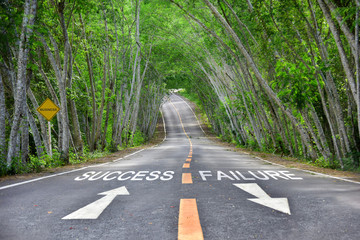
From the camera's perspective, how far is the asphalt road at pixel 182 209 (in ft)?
9.80

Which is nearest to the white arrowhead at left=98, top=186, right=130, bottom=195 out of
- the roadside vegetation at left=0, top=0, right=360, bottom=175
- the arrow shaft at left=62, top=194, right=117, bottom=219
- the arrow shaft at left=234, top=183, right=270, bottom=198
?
the arrow shaft at left=62, top=194, right=117, bottom=219

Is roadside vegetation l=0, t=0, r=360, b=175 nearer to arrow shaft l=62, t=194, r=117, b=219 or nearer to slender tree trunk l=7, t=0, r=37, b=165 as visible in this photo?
slender tree trunk l=7, t=0, r=37, b=165

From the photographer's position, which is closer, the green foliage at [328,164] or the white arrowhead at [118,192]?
the white arrowhead at [118,192]

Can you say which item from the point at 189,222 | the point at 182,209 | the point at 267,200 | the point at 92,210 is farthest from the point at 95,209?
the point at 267,200

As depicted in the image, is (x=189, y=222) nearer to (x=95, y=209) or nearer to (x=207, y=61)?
(x=95, y=209)

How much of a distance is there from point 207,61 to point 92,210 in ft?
71.5

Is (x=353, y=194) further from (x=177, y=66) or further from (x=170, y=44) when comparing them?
(x=177, y=66)

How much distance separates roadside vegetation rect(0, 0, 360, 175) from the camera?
884cm

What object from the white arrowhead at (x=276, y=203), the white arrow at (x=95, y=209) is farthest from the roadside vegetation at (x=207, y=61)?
the white arrow at (x=95, y=209)

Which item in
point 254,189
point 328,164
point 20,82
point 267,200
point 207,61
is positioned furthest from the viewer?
point 207,61

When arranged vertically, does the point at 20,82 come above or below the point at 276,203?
above

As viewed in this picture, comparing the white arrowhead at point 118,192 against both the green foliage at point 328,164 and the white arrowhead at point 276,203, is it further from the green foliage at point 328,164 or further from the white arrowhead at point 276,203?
the green foliage at point 328,164

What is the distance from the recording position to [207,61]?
80.7 feet

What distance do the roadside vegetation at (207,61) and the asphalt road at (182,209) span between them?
3.77 meters
